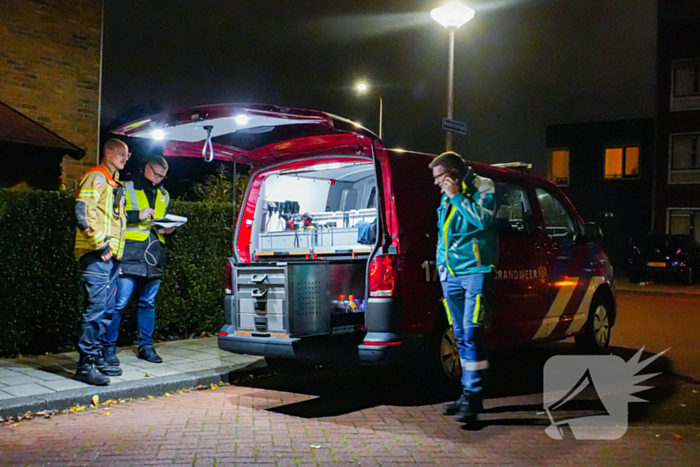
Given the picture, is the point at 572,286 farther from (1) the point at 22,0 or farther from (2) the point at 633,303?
(1) the point at 22,0

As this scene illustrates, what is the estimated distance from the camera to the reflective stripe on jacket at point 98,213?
5977mm

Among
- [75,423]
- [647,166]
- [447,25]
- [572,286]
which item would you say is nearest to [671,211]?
[647,166]

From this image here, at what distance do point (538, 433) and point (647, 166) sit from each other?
30.2m

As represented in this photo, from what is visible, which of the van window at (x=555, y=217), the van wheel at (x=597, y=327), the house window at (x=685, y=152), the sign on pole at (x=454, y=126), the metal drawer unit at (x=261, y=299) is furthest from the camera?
the house window at (x=685, y=152)

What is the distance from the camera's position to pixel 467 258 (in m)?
5.27

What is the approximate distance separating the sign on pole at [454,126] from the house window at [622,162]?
79.4 ft

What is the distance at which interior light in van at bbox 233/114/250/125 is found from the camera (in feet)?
19.0

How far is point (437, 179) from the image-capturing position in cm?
541

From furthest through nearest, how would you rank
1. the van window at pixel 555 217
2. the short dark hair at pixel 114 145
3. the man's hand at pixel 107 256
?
the van window at pixel 555 217
the short dark hair at pixel 114 145
the man's hand at pixel 107 256

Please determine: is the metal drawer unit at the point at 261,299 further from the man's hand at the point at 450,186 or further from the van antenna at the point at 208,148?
the man's hand at the point at 450,186

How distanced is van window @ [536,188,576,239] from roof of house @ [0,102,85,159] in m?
7.63

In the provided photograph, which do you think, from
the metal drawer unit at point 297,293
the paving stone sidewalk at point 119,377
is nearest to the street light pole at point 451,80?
the paving stone sidewalk at point 119,377

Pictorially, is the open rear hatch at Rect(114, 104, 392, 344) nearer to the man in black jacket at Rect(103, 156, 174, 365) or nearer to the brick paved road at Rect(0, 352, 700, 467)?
the man in black jacket at Rect(103, 156, 174, 365)

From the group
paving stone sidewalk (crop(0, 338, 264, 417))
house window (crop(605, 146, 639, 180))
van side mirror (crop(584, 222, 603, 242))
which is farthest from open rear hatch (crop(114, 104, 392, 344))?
house window (crop(605, 146, 639, 180))
